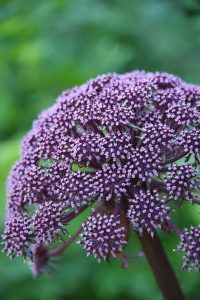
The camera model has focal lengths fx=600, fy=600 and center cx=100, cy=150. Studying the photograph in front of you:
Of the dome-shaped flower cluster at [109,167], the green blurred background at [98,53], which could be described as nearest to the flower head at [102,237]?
the dome-shaped flower cluster at [109,167]

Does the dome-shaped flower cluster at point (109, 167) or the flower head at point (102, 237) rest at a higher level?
the dome-shaped flower cluster at point (109, 167)

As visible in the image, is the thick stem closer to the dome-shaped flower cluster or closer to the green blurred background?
the dome-shaped flower cluster

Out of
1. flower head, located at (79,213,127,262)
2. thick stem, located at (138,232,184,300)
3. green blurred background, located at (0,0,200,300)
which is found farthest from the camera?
green blurred background, located at (0,0,200,300)

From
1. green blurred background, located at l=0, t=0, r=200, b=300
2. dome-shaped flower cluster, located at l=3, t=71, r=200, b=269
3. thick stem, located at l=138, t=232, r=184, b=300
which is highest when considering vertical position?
green blurred background, located at l=0, t=0, r=200, b=300

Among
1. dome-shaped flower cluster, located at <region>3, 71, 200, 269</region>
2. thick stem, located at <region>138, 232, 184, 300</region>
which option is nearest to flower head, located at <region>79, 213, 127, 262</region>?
dome-shaped flower cluster, located at <region>3, 71, 200, 269</region>

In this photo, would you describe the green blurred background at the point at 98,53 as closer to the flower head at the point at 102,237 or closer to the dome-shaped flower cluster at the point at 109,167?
the dome-shaped flower cluster at the point at 109,167

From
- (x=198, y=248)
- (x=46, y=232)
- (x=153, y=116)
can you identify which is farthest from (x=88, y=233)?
(x=153, y=116)

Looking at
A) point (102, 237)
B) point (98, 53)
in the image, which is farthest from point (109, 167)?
point (98, 53)
